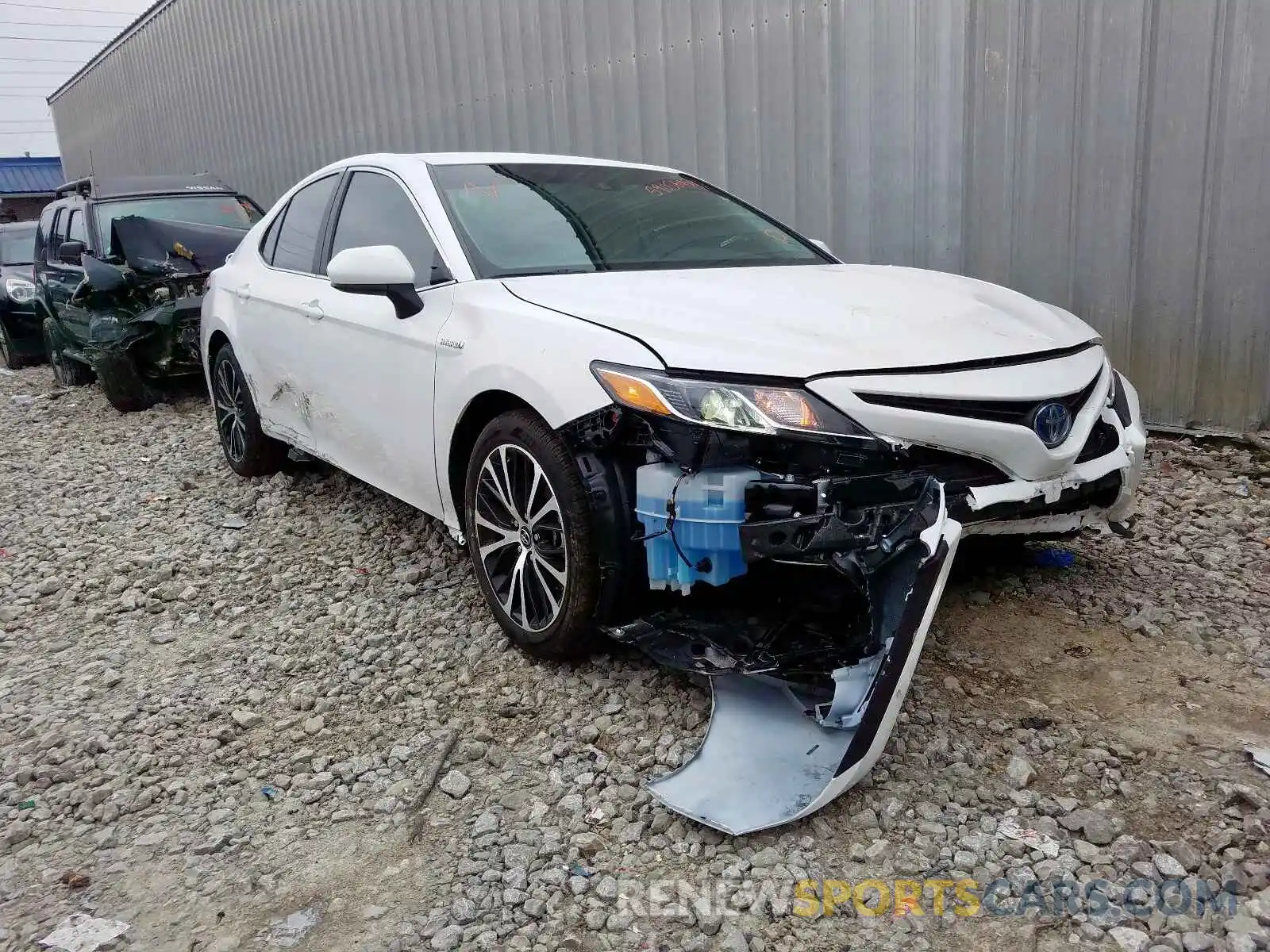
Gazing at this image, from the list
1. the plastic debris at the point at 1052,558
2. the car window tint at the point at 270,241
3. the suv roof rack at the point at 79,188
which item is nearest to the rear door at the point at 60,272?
the suv roof rack at the point at 79,188

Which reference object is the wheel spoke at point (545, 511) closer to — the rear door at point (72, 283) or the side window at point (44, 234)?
the rear door at point (72, 283)

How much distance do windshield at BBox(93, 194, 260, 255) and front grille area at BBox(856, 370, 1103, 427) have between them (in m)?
Answer: 7.43

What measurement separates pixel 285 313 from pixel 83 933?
2.92 meters

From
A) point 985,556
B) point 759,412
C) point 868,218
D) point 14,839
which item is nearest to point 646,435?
point 759,412

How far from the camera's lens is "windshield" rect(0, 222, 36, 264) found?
12352 mm

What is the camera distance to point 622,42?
729 cm

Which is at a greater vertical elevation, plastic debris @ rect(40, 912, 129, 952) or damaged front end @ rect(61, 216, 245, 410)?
damaged front end @ rect(61, 216, 245, 410)

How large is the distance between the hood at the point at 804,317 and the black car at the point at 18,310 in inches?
398

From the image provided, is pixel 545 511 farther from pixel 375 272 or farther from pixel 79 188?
pixel 79 188

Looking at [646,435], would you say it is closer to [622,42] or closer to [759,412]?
[759,412]

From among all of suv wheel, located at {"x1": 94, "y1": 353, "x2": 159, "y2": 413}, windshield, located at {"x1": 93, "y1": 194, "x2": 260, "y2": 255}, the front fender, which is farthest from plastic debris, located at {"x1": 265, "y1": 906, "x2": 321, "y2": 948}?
windshield, located at {"x1": 93, "y1": 194, "x2": 260, "y2": 255}

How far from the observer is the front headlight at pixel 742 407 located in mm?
2424

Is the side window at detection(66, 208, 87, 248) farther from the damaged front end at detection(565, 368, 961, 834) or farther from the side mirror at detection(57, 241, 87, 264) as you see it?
the damaged front end at detection(565, 368, 961, 834)

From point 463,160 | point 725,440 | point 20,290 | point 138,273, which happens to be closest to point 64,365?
point 20,290
